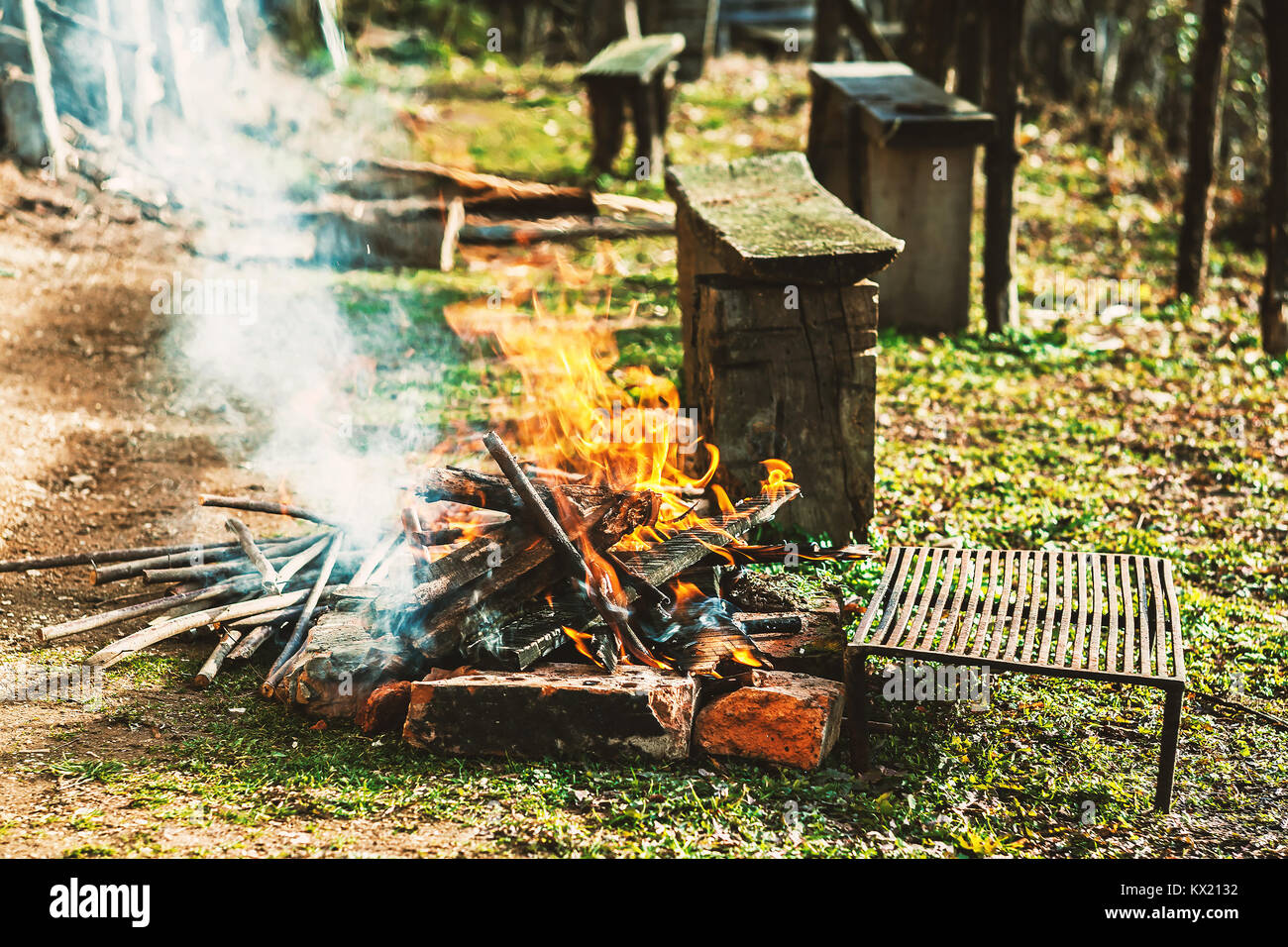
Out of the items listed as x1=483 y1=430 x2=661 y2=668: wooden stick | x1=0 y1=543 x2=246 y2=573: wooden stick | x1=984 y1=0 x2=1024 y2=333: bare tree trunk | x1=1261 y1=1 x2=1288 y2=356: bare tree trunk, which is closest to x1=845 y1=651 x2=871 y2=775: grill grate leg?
x1=483 y1=430 x2=661 y2=668: wooden stick

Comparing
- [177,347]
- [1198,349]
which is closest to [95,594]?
[177,347]

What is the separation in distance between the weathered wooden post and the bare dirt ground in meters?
4.69

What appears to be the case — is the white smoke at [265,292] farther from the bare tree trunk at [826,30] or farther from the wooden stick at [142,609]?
the bare tree trunk at [826,30]

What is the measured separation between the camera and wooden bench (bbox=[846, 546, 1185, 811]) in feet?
11.8

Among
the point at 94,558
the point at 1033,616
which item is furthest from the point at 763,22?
Result: the point at 1033,616

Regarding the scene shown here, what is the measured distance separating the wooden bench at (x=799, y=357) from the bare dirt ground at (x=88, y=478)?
7.45ft

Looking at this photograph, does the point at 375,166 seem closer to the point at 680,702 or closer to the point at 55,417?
the point at 55,417

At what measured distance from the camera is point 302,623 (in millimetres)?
4336

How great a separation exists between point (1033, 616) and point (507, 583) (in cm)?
183

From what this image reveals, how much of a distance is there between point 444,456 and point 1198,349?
5582mm

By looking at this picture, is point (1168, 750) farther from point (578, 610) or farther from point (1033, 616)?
point (578, 610)

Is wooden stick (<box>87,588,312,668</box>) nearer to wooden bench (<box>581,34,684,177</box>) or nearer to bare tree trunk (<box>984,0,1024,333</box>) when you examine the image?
bare tree trunk (<box>984,0,1024,333</box>)

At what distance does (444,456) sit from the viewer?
5883 millimetres
